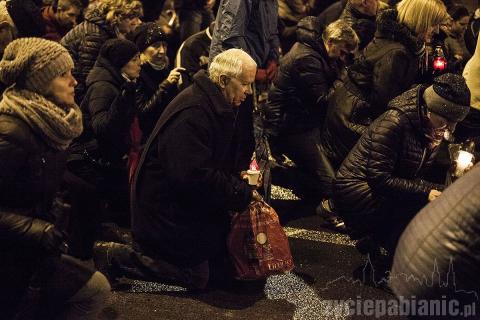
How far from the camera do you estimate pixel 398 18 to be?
688 centimetres

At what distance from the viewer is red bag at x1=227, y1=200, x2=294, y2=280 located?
5.76 metres

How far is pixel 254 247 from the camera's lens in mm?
5754

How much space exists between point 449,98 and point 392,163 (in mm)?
647

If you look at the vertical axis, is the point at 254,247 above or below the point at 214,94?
below

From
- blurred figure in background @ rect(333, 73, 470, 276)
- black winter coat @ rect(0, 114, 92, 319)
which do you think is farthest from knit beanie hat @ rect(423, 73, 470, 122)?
black winter coat @ rect(0, 114, 92, 319)

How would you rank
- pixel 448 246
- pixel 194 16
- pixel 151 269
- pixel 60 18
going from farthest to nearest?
pixel 194 16
pixel 60 18
pixel 151 269
pixel 448 246

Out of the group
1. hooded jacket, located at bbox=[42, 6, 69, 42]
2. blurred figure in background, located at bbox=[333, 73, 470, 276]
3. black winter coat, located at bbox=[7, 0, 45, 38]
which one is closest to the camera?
blurred figure in background, located at bbox=[333, 73, 470, 276]

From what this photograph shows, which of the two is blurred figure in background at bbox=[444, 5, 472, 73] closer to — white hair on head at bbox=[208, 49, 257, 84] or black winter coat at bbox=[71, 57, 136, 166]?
white hair on head at bbox=[208, 49, 257, 84]

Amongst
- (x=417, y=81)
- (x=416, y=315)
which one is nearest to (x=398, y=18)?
(x=417, y=81)

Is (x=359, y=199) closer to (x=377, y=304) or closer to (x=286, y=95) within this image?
(x=377, y=304)

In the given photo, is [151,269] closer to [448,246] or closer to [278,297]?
[278,297]

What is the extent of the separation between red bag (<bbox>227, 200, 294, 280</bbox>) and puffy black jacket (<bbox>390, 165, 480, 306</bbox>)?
206cm

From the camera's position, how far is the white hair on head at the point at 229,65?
5.49 meters

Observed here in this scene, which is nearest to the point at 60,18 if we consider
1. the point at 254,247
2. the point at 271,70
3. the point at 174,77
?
the point at 174,77
